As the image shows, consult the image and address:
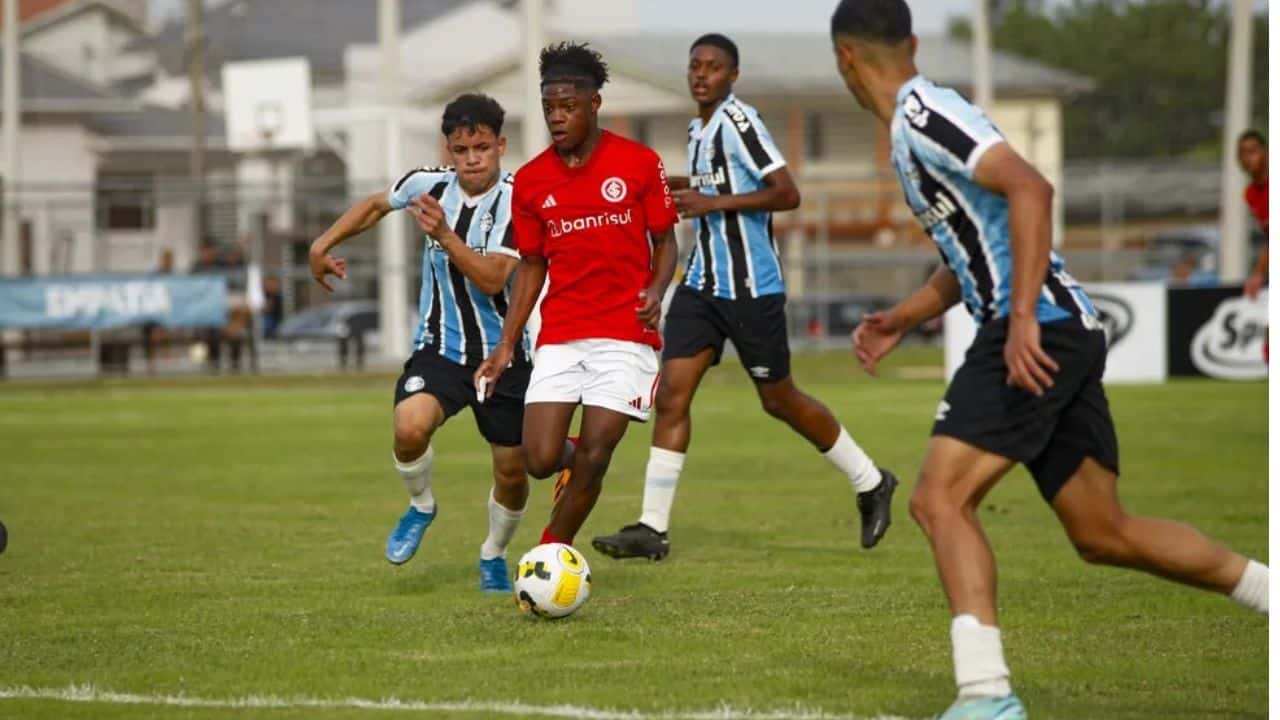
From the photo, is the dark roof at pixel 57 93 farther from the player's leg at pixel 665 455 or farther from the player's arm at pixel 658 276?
the player's arm at pixel 658 276

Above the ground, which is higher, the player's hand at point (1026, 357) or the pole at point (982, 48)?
the pole at point (982, 48)

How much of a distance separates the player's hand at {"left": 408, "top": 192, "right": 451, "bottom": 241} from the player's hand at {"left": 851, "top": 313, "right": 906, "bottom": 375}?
7.81 feet

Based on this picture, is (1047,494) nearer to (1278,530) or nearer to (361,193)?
→ (1278,530)

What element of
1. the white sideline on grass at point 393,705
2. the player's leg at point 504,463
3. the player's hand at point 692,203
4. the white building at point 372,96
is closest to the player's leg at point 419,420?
the player's leg at point 504,463

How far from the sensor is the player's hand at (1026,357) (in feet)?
19.3

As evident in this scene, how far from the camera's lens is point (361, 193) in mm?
38188

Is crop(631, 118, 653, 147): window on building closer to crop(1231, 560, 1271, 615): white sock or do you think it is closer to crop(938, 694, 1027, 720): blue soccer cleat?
crop(1231, 560, 1271, 615): white sock

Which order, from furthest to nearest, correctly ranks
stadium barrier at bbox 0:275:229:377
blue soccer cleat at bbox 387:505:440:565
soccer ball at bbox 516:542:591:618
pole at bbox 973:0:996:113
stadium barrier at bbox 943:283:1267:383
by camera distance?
pole at bbox 973:0:996:113 < stadium barrier at bbox 0:275:229:377 < stadium barrier at bbox 943:283:1267:383 < blue soccer cleat at bbox 387:505:440:565 < soccer ball at bbox 516:542:591:618

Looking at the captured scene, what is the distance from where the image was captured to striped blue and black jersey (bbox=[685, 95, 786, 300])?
10.6 metres

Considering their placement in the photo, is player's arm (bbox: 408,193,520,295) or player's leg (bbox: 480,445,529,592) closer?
player's arm (bbox: 408,193,520,295)

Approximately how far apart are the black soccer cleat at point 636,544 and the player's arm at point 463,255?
167 cm

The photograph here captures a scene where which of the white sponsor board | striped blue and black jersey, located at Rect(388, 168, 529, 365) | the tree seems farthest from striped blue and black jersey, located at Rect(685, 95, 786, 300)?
the tree

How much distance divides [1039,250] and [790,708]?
1605 millimetres

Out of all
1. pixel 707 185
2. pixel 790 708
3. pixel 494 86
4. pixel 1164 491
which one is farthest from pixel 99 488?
pixel 494 86
